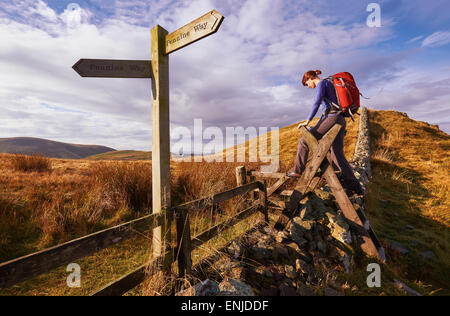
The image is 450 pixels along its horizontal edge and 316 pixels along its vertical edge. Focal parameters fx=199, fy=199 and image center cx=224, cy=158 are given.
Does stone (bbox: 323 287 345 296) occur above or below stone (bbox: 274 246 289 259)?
below

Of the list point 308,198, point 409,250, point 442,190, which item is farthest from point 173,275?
point 442,190

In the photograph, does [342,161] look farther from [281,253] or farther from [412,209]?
[412,209]

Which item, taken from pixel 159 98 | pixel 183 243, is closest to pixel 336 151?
pixel 183 243

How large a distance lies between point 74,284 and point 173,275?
64.4 inches

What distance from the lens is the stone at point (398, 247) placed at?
442 cm

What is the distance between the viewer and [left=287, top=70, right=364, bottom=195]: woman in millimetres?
3555

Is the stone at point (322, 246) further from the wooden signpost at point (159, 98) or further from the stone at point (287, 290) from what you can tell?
the wooden signpost at point (159, 98)

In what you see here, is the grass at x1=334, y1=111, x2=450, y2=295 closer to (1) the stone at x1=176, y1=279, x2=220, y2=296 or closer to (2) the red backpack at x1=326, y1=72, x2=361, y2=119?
(1) the stone at x1=176, y1=279, x2=220, y2=296

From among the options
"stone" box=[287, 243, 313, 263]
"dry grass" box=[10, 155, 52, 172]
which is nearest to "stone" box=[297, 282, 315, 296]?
"stone" box=[287, 243, 313, 263]

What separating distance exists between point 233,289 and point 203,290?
35 cm

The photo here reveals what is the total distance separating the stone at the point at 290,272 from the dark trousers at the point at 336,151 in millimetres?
1873

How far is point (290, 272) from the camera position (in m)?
2.97

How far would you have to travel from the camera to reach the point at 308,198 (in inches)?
178
